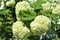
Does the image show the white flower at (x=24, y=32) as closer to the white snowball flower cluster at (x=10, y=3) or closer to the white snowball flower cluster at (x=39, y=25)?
the white snowball flower cluster at (x=39, y=25)

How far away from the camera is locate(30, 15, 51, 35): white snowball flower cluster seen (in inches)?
32.9

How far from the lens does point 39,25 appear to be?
838 mm

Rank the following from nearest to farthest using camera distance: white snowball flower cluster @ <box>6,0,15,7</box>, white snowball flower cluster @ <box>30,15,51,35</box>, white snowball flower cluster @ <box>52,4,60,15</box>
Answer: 1. white snowball flower cluster @ <box>30,15,51,35</box>
2. white snowball flower cluster @ <box>52,4,60,15</box>
3. white snowball flower cluster @ <box>6,0,15,7</box>

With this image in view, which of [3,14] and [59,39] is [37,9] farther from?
[3,14]

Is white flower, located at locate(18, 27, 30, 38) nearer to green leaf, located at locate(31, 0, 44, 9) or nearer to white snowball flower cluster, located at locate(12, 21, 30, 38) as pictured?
white snowball flower cluster, located at locate(12, 21, 30, 38)

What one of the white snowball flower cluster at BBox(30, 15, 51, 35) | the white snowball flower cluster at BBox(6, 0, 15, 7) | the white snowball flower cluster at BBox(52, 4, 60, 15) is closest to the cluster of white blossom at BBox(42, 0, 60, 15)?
the white snowball flower cluster at BBox(52, 4, 60, 15)

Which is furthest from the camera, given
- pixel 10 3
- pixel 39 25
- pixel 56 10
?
pixel 10 3

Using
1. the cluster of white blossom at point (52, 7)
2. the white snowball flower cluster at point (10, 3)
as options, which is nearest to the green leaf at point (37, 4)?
the cluster of white blossom at point (52, 7)

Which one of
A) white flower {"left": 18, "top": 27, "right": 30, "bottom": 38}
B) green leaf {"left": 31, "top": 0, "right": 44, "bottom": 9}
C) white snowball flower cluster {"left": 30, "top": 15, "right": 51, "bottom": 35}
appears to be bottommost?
white flower {"left": 18, "top": 27, "right": 30, "bottom": 38}

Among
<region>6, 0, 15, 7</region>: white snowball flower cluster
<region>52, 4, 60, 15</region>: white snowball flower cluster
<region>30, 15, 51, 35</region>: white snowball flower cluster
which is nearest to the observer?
<region>30, 15, 51, 35</region>: white snowball flower cluster

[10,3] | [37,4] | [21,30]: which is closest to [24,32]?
[21,30]

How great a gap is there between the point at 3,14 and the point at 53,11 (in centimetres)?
46

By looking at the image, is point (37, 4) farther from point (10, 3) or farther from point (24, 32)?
point (10, 3)

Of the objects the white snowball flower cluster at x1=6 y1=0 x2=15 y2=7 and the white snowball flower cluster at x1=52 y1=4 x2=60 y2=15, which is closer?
the white snowball flower cluster at x1=52 y1=4 x2=60 y2=15
